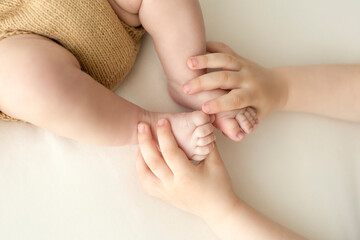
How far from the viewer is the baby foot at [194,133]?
71 cm

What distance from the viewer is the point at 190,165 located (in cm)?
73

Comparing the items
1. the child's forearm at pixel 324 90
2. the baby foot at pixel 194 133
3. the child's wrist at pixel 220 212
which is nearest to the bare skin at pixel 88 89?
the baby foot at pixel 194 133

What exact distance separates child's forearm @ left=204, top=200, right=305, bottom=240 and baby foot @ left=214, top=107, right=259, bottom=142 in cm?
14

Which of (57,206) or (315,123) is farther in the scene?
(315,123)

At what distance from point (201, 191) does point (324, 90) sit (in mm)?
365

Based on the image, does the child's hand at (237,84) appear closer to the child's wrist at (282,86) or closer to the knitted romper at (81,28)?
the child's wrist at (282,86)

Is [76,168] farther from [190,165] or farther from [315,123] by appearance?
[315,123]

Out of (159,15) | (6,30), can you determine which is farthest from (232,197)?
(6,30)

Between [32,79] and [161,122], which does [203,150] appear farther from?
[32,79]

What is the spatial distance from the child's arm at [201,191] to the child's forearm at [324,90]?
25 cm

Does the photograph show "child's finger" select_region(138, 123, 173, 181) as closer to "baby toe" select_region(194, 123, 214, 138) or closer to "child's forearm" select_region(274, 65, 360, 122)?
"baby toe" select_region(194, 123, 214, 138)

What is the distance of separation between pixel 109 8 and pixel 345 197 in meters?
0.62

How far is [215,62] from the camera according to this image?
29.8 inches

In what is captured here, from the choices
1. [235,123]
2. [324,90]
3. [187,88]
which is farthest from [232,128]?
[324,90]
